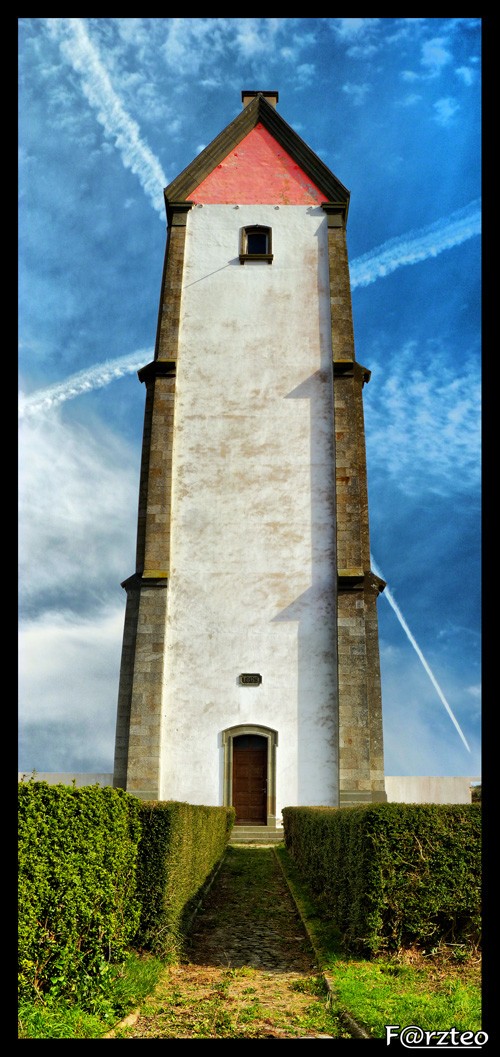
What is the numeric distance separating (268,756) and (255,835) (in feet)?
6.44

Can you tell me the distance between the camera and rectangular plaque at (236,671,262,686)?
21047 mm

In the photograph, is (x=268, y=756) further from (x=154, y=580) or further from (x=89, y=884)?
(x=89, y=884)

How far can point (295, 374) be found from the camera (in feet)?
77.1

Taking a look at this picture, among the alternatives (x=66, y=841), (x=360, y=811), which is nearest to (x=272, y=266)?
(x=360, y=811)

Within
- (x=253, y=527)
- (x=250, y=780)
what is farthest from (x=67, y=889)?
(x=253, y=527)

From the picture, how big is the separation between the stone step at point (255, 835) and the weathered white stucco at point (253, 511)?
2.54 feet

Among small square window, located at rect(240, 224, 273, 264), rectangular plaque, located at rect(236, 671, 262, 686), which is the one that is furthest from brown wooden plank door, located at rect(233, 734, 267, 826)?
small square window, located at rect(240, 224, 273, 264)

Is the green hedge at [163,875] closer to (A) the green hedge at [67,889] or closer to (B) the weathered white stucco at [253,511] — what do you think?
(A) the green hedge at [67,889]

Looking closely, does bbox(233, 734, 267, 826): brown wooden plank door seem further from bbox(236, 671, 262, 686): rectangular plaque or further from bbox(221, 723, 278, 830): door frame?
bbox(236, 671, 262, 686): rectangular plaque

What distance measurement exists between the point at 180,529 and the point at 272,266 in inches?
344

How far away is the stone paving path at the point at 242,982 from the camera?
5.83 meters

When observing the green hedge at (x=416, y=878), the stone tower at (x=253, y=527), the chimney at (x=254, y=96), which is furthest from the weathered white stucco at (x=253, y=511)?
the green hedge at (x=416, y=878)

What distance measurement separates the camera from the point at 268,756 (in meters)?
20.8
